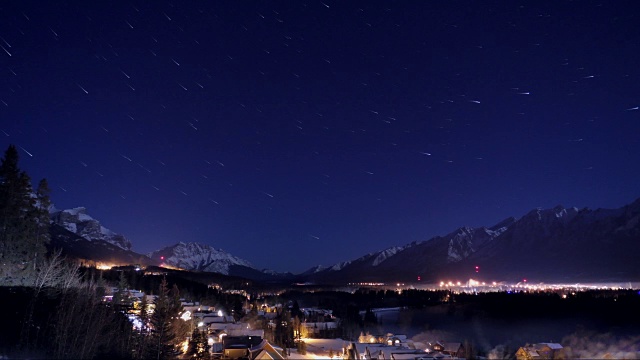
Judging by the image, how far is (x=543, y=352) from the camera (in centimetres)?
5816

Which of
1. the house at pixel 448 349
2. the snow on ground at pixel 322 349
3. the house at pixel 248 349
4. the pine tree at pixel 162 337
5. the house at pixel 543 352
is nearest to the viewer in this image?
the pine tree at pixel 162 337

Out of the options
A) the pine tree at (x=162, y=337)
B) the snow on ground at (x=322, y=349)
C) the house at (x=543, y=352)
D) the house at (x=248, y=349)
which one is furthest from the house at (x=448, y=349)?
the pine tree at (x=162, y=337)

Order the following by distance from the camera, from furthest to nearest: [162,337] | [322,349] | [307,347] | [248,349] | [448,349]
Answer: [448,349]
[307,347]
[322,349]
[248,349]
[162,337]

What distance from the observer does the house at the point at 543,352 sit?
55.8 metres

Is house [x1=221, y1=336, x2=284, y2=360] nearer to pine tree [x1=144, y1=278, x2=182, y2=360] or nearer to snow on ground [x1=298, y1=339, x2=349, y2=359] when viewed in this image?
snow on ground [x1=298, y1=339, x2=349, y2=359]

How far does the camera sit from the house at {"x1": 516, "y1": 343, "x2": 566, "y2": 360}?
183 feet

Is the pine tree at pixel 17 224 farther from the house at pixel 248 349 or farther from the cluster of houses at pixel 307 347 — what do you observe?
the house at pixel 248 349

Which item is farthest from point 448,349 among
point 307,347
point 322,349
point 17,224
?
point 17,224

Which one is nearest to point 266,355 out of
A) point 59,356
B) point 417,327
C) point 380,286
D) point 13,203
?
point 13,203

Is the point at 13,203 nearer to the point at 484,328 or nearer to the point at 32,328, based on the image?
the point at 32,328

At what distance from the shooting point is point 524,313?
105 m

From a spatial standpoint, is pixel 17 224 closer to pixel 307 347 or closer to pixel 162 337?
pixel 162 337

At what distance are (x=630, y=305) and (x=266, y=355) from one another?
8776 cm

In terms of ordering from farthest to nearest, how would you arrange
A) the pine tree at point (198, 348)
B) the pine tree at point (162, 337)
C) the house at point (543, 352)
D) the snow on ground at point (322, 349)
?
the house at point (543, 352)
the snow on ground at point (322, 349)
the pine tree at point (198, 348)
the pine tree at point (162, 337)
